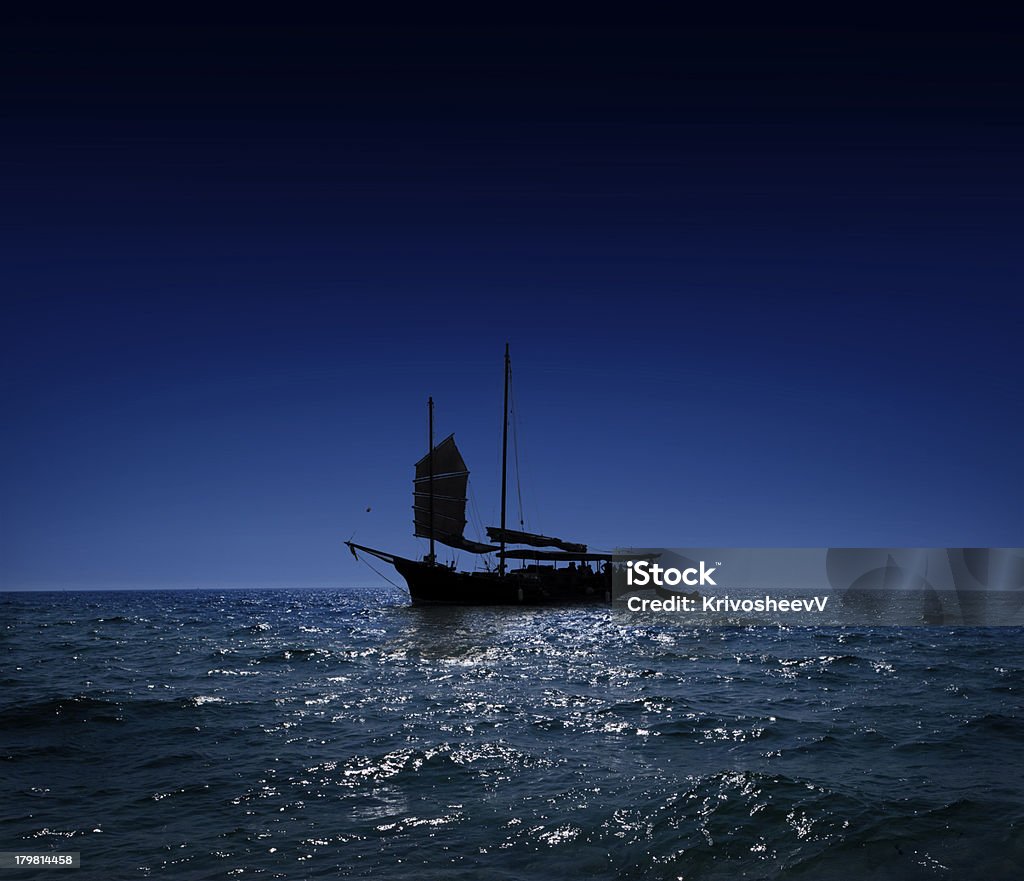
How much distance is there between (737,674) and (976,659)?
11.5m

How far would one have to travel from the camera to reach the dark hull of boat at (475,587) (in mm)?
74438

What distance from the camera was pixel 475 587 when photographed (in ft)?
245

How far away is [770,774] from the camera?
1191 centimetres

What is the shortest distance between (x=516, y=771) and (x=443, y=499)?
71606 millimetres

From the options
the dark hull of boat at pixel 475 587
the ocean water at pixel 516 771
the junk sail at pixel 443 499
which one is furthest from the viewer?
the junk sail at pixel 443 499

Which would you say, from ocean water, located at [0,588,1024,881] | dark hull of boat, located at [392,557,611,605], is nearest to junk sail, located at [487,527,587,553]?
dark hull of boat, located at [392,557,611,605]

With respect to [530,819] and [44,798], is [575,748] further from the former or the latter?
[44,798]

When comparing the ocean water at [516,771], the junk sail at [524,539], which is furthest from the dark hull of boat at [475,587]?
the ocean water at [516,771]

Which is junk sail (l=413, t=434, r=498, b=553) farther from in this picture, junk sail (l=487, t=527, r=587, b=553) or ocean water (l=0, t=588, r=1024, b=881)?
ocean water (l=0, t=588, r=1024, b=881)

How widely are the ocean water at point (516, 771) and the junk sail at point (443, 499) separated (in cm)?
5692

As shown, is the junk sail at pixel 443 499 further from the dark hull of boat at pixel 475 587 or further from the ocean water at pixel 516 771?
the ocean water at pixel 516 771

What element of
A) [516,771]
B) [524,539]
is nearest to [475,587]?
[524,539]

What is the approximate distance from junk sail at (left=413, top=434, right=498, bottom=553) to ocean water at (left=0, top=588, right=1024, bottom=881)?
187 feet

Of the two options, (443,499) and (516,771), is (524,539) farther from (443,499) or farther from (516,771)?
(516,771)
